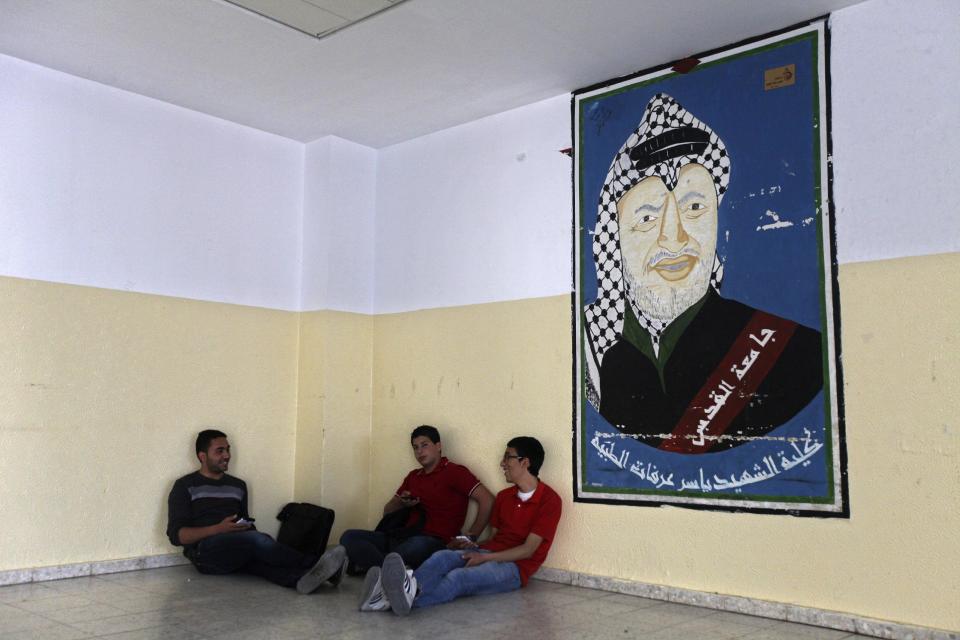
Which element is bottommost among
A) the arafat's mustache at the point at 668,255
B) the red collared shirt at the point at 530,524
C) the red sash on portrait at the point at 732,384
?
the red collared shirt at the point at 530,524

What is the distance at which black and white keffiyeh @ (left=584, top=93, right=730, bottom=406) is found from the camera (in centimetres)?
478

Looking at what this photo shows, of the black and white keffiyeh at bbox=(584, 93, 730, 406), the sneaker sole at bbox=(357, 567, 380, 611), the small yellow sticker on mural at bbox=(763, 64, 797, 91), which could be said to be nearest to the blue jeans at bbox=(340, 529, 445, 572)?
the sneaker sole at bbox=(357, 567, 380, 611)

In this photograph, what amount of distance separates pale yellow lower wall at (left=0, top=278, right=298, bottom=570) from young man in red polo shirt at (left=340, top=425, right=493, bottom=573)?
1173 millimetres

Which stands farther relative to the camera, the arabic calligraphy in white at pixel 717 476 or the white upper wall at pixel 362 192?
the arabic calligraphy in white at pixel 717 476

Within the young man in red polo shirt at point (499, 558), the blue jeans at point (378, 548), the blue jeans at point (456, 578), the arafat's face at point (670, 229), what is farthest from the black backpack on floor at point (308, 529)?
the arafat's face at point (670, 229)

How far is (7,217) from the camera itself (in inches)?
199

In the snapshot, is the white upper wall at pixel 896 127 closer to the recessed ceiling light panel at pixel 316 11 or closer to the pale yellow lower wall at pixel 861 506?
the pale yellow lower wall at pixel 861 506

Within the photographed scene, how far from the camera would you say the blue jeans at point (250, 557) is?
198 inches

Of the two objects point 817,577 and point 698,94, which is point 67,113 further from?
point 817,577

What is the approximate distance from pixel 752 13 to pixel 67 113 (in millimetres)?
4131

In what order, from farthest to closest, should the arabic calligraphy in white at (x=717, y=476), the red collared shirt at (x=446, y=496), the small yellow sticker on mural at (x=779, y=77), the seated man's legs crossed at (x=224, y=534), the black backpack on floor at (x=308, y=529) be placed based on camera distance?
the black backpack on floor at (x=308, y=529) < the red collared shirt at (x=446, y=496) < the seated man's legs crossed at (x=224, y=534) < the small yellow sticker on mural at (x=779, y=77) < the arabic calligraphy in white at (x=717, y=476)

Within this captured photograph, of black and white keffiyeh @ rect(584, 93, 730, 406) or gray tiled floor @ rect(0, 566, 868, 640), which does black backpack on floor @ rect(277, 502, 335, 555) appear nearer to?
gray tiled floor @ rect(0, 566, 868, 640)

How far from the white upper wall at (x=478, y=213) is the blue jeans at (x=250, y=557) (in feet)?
6.66

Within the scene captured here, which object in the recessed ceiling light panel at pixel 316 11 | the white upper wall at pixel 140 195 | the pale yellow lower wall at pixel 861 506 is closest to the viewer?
the pale yellow lower wall at pixel 861 506
